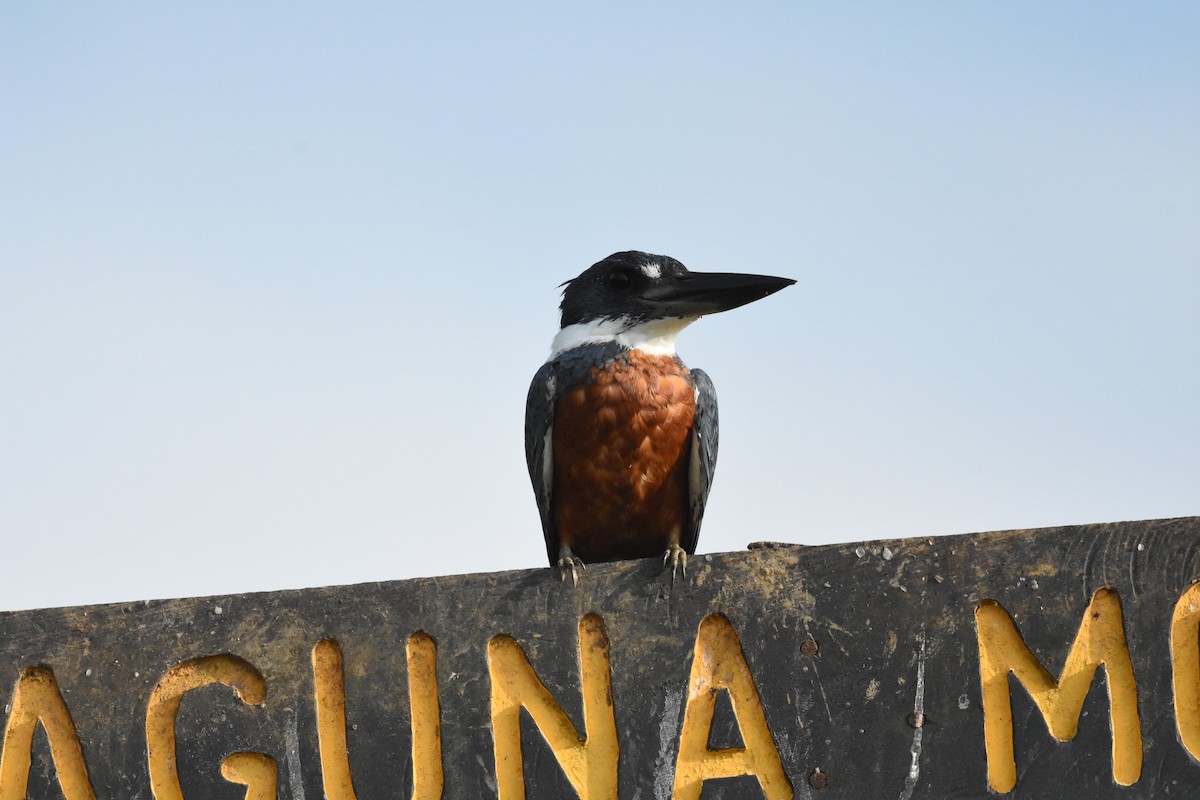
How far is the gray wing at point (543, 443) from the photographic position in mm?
3605

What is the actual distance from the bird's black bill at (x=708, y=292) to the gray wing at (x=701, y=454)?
218mm

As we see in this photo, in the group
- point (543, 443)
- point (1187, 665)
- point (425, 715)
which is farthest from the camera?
point (543, 443)

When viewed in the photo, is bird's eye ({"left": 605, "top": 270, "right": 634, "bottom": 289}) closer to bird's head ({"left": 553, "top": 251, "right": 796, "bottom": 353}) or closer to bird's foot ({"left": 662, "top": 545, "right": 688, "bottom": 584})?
bird's head ({"left": 553, "top": 251, "right": 796, "bottom": 353})

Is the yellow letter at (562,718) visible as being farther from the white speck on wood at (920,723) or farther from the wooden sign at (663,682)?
the white speck on wood at (920,723)

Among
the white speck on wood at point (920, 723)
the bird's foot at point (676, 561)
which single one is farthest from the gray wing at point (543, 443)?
the white speck on wood at point (920, 723)

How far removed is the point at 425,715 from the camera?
99.2 inches

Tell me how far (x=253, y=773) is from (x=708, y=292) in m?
1.87

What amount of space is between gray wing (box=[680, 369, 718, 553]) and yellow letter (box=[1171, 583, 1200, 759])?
1.45 m

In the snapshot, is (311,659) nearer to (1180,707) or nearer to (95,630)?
(95,630)

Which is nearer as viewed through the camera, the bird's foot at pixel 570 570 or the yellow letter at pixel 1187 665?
→ the yellow letter at pixel 1187 665

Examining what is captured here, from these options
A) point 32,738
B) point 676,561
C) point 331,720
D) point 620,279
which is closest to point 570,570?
point 676,561

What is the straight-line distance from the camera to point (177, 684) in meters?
2.58

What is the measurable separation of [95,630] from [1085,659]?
2.11m

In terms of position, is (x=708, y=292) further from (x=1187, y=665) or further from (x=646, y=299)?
(x=1187, y=665)
